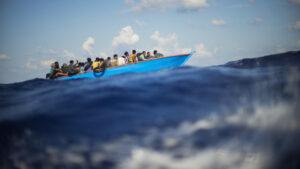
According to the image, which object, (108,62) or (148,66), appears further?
(108,62)

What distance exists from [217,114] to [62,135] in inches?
137

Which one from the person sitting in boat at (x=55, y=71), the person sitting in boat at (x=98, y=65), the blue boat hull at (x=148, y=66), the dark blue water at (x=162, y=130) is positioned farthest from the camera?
the person sitting in boat at (x=55, y=71)

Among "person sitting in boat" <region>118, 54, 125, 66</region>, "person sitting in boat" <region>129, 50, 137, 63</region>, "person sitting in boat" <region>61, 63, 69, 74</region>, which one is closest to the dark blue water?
"person sitting in boat" <region>118, 54, 125, 66</region>

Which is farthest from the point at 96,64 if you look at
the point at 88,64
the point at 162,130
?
the point at 162,130

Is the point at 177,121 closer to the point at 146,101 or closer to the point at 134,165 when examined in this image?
the point at 146,101

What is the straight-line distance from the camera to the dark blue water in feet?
11.5

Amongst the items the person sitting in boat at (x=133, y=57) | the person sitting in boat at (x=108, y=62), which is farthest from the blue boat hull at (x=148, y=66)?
the person sitting in boat at (x=133, y=57)

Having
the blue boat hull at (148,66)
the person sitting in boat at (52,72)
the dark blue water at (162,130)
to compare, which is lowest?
the dark blue water at (162,130)

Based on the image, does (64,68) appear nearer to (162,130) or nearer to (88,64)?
(88,64)

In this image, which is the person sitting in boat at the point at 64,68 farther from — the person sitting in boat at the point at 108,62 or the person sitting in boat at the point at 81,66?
the person sitting in boat at the point at 108,62

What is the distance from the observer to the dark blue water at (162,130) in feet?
11.5

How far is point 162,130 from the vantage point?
12.0ft

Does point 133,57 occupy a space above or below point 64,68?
above

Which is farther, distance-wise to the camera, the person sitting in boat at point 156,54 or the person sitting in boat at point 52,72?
the person sitting in boat at point 156,54
